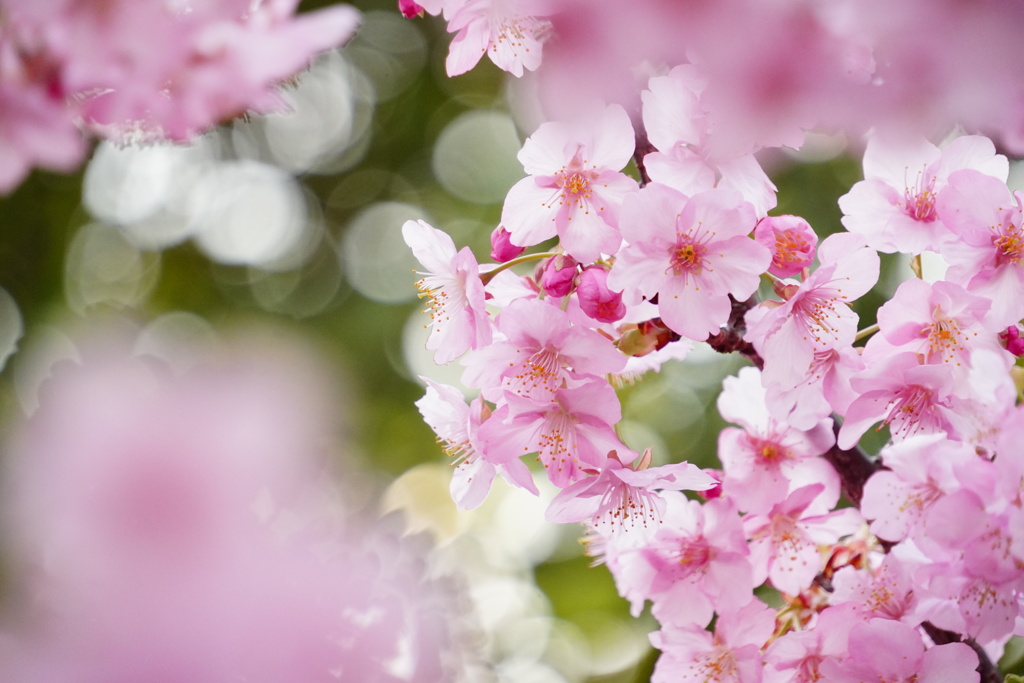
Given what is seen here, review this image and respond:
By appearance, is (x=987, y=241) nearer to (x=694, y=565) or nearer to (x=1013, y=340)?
(x=1013, y=340)

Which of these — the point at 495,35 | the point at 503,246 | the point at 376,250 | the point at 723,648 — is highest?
the point at 495,35

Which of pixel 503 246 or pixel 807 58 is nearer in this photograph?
pixel 807 58

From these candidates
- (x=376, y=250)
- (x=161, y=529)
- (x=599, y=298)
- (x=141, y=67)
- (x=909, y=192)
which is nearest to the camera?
(x=161, y=529)

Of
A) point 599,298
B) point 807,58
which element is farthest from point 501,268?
point 807,58

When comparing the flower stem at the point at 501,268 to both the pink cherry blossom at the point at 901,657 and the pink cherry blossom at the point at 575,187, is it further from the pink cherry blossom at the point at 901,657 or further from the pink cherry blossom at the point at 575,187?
the pink cherry blossom at the point at 901,657

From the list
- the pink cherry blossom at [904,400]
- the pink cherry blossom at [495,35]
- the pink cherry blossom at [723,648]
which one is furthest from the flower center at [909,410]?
the pink cherry blossom at [495,35]

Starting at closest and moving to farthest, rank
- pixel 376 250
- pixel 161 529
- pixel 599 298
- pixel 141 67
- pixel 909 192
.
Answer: pixel 161 529, pixel 141 67, pixel 599 298, pixel 909 192, pixel 376 250

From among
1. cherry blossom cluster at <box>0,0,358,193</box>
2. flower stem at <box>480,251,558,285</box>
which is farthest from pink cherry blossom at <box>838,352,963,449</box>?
cherry blossom cluster at <box>0,0,358,193</box>

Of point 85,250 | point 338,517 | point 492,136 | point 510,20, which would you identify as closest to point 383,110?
point 492,136

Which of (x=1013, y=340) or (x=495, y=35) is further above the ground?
(x=495, y=35)
